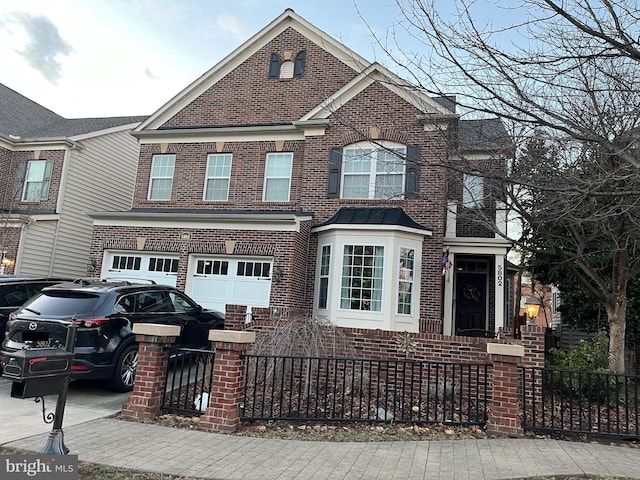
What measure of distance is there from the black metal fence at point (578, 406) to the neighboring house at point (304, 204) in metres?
4.30

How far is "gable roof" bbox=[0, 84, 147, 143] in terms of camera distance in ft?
59.7

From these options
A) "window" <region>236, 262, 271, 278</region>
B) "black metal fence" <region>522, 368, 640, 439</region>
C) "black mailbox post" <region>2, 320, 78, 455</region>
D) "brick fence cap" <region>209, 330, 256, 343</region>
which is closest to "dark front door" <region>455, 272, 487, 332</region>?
"black metal fence" <region>522, 368, 640, 439</region>

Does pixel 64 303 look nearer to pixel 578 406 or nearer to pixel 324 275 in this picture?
pixel 324 275

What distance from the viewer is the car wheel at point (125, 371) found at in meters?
7.28

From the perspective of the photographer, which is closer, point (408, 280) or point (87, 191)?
point (408, 280)

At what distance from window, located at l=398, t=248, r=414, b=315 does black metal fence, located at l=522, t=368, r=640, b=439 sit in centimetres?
436

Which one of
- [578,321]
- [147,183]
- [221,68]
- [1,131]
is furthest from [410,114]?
[1,131]

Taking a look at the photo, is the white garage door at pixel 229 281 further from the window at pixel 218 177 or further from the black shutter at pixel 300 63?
the black shutter at pixel 300 63

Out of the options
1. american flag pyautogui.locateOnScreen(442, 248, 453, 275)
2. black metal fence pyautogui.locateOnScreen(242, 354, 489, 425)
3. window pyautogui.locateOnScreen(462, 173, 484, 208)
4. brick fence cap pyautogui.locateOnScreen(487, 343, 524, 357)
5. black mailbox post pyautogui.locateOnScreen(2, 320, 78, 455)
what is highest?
window pyautogui.locateOnScreen(462, 173, 484, 208)

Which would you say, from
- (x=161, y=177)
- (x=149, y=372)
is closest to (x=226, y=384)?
(x=149, y=372)

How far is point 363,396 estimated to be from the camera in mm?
7355

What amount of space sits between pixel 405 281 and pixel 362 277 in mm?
1088

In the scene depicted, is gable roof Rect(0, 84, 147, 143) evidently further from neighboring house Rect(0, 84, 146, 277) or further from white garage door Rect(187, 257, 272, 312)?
white garage door Rect(187, 257, 272, 312)

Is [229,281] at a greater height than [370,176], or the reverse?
[370,176]
